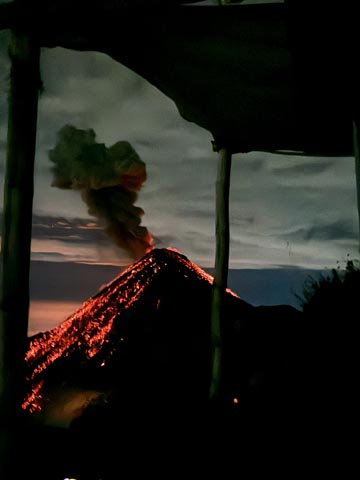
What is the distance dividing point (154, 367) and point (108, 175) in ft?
36.7

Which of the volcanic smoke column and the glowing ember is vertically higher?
the volcanic smoke column

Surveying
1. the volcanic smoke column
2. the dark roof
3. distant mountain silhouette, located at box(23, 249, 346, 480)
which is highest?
the volcanic smoke column

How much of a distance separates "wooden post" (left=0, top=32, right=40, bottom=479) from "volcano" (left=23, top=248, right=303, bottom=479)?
1.13 meters

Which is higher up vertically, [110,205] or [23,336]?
[110,205]

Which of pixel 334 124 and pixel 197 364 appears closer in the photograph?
pixel 334 124

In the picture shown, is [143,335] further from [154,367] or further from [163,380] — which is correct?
[163,380]

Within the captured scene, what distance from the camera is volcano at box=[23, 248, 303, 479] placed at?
3641 millimetres

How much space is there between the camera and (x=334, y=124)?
3.89m

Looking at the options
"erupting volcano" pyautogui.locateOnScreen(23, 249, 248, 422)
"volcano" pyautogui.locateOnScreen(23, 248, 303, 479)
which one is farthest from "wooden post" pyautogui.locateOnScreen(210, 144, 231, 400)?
"erupting volcano" pyautogui.locateOnScreen(23, 249, 248, 422)

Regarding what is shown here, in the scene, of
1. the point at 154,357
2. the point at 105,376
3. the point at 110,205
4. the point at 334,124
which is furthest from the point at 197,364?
the point at 110,205

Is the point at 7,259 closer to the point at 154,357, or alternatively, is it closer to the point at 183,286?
the point at 154,357

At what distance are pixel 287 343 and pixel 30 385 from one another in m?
2.48

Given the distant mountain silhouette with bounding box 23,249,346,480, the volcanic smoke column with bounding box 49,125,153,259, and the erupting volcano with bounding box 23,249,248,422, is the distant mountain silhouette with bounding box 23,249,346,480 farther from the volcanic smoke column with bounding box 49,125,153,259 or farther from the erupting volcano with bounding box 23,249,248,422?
the volcanic smoke column with bounding box 49,125,153,259

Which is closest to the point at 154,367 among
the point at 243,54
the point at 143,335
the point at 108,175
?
the point at 143,335
